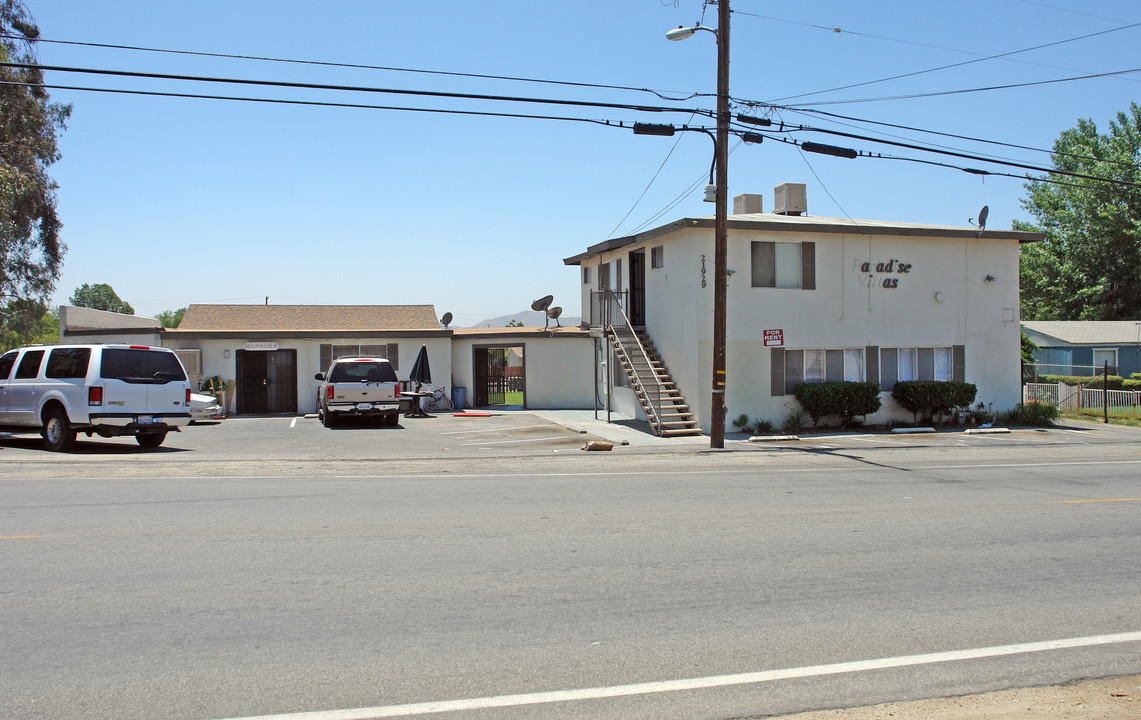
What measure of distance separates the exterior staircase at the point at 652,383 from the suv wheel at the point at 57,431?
12085 millimetres

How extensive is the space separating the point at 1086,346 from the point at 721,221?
33391 millimetres

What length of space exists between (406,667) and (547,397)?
2479cm

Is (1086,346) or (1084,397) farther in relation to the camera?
(1086,346)

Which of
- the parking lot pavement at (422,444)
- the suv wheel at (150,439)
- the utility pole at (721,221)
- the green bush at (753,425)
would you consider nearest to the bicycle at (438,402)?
the parking lot pavement at (422,444)

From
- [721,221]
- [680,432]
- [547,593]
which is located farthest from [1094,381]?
[547,593]

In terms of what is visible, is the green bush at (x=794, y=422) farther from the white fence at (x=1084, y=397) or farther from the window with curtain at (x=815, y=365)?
the white fence at (x=1084, y=397)

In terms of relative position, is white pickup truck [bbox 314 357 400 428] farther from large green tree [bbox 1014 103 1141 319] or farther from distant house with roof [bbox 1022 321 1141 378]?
large green tree [bbox 1014 103 1141 319]

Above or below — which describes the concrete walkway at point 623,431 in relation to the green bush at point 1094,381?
below

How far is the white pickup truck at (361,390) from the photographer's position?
895 inches

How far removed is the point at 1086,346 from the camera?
139ft

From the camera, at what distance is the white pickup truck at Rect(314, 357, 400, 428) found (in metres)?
22.7

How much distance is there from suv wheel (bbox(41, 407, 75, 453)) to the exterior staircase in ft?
39.7

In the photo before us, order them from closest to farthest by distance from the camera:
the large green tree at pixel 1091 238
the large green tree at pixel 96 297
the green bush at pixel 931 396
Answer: the green bush at pixel 931 396
the large green tree at pixel 1091 238
the large green tree at pixel 96 297

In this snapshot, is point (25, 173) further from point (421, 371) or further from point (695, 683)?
point (695, 683)
